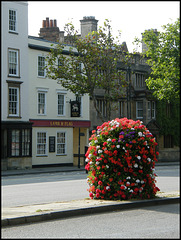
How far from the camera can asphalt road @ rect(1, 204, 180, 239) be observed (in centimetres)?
698

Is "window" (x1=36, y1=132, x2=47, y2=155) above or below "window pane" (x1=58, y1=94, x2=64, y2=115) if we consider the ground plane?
below

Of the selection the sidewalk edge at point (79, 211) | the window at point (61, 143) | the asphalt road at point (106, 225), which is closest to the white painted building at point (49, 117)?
the window at point (61, 143)

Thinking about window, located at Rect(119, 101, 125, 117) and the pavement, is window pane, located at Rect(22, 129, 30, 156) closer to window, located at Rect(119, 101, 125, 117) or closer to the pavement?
window, located at Rect(119, 101, 125, 117)

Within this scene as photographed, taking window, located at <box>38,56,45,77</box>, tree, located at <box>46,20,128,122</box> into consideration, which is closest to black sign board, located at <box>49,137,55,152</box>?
window, located at <box>38,56,45,77</box>

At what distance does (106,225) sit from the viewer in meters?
8.25

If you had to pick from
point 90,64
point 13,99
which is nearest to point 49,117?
point 90,64

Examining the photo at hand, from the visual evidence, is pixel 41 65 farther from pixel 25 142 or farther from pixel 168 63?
pixel 168 63

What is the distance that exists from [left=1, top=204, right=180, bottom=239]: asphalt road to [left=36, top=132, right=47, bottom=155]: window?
25486mm

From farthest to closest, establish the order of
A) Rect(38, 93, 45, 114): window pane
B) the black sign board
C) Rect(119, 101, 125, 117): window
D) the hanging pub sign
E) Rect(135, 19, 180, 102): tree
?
Rect(119, 101, 125, 117): window
the hanging pub sign
the black sign board
Rect(38, 93, 45, 114): window pane
Rect(135, 19, 180, 102): tree

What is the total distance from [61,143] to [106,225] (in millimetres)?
29444

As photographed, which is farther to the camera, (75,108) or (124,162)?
(75,108)

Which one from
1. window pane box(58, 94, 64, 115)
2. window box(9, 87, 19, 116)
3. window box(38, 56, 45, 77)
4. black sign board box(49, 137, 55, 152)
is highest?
window box(38, 56, 45, 77)

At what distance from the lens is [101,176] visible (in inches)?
453

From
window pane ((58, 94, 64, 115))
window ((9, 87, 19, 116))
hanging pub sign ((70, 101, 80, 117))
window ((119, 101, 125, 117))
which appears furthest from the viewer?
window ((119, 101, 125, 117))
